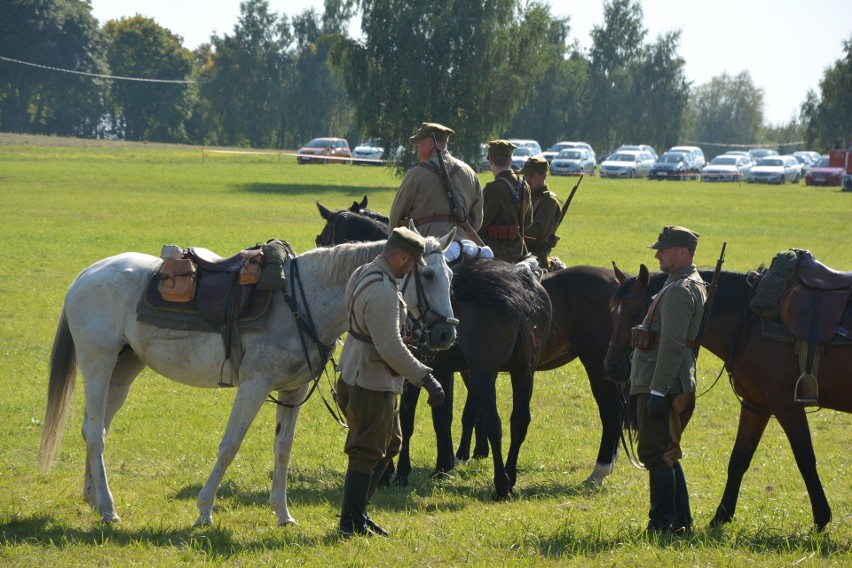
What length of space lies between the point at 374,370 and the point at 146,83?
94384mm

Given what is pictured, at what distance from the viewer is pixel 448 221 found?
30.0 feet

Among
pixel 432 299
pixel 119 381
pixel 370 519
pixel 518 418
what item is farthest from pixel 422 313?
pixel 119 381

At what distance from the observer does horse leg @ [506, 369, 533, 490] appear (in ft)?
28.1

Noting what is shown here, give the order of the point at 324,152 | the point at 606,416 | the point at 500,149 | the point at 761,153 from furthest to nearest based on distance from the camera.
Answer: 1. the point at 761,153
2. the point at 324,152
3. the point at 500,149
4. the point at 606,416

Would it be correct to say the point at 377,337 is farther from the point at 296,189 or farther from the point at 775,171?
the point at 775,171

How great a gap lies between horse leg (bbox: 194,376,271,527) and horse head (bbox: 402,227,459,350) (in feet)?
4.29

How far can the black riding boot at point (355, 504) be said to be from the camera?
666cm

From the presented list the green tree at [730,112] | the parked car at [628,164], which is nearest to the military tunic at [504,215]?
the parked car at [628,164]

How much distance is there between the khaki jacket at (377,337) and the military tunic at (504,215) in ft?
12.9

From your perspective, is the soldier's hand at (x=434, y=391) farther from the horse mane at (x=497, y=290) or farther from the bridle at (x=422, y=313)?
the horse mane at (x=497, y=290)

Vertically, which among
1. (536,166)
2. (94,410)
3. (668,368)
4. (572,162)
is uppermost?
(536,166)

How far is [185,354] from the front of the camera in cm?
756

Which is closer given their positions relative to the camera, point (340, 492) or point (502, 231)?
point (340, 492)

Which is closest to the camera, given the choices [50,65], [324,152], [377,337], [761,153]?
[377,337]
